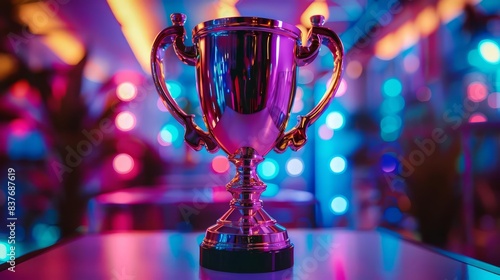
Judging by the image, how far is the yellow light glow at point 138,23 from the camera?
1799 millimetres

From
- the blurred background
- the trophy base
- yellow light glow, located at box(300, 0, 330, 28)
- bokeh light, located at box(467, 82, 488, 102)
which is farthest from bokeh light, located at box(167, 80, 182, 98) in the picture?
the trophy base

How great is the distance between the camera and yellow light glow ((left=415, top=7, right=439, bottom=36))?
176 centimetres

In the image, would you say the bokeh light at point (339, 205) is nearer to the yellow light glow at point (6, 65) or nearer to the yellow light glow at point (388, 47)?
the yellow light glow at point (388, 47)

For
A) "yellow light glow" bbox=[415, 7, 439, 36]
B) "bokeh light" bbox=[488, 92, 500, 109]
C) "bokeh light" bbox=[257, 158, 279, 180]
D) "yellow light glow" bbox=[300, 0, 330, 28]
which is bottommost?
"bokeh light" bbox=[257, 158, 279, 180]

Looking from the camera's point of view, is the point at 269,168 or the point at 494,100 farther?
the point at 269,168

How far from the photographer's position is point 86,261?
25.9 inches

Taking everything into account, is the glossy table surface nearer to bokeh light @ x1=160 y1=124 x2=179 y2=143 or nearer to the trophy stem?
the trophy stem

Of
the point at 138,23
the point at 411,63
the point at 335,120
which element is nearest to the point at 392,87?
the point at 411,63

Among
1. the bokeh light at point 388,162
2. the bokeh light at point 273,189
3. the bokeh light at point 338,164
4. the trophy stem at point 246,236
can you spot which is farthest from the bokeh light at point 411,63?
the trophy stem at point 246,236

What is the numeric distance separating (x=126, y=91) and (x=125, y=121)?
128 mm

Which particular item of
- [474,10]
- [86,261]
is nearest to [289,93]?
[86,261]

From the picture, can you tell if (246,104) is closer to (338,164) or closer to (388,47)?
(338,164)

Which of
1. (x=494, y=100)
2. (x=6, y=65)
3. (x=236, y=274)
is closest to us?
(x=236, y=274)

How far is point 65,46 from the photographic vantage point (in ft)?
5.94
